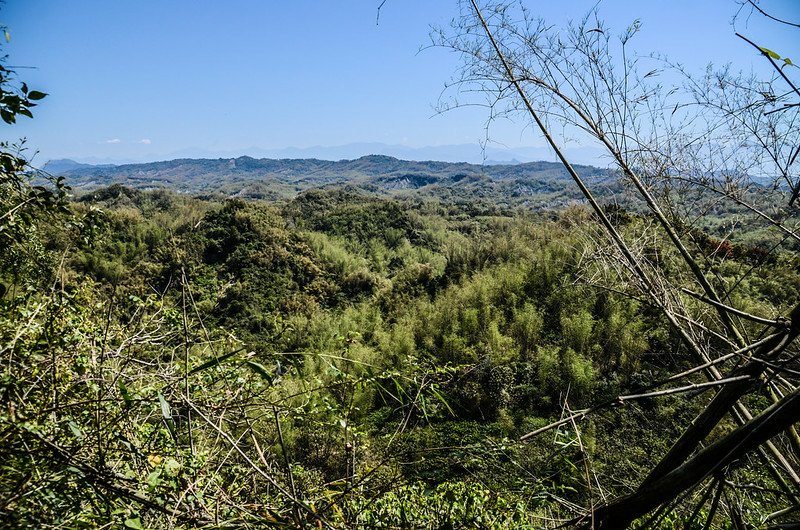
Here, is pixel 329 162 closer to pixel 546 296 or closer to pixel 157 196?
pixel 157 196

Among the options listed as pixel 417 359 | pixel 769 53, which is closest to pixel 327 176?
pixel 417 359

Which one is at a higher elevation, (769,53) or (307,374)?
(769,53)

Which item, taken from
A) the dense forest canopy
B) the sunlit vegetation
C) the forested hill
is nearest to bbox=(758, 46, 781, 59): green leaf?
the dense forest canopy

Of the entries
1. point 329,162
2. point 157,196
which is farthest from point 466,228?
point 329,162

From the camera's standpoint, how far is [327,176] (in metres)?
162

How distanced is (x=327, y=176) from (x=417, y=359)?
165 meters

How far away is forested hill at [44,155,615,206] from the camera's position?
4375 inches

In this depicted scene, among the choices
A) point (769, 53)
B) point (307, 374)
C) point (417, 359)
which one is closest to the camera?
point (769, 53)

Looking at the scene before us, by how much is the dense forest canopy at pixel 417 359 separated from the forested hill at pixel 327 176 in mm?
82184

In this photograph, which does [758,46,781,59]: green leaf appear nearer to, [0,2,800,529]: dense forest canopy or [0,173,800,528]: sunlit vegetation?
[0,2,800,529]: dense forest canopy

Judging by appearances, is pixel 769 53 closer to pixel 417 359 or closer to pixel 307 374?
pixel 417 359

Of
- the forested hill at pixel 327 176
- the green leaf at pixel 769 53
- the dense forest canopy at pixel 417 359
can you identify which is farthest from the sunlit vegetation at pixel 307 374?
the forested hill at pixel 327 176

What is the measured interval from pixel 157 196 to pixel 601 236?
45.3 metres

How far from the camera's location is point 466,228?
40531 mm
